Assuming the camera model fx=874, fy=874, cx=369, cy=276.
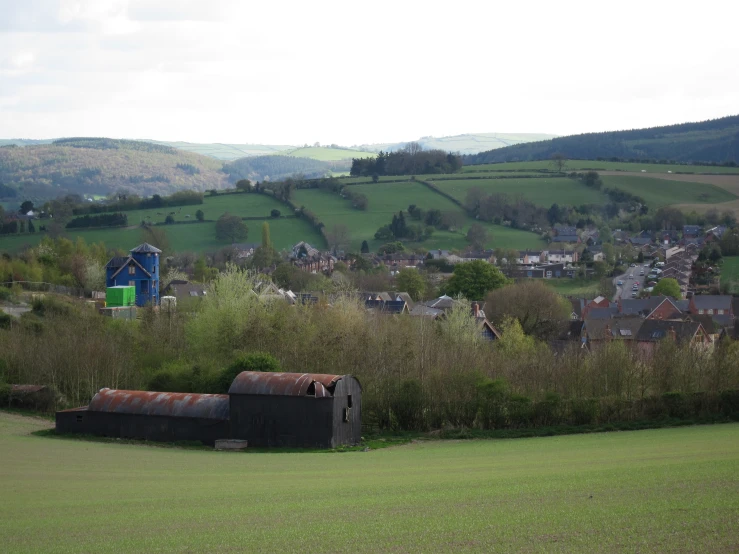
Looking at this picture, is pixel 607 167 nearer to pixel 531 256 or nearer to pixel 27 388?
pixel 531 256

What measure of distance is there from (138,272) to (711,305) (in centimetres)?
5056

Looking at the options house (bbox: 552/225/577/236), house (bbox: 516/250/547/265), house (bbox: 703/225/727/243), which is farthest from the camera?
house (bbox: 552/225/577/236)

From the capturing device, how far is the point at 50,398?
40.6 meters

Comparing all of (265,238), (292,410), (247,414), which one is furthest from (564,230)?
(247,414)

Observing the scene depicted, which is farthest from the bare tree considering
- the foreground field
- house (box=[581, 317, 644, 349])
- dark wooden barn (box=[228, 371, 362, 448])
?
the foreground field

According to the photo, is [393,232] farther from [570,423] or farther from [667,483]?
[667,483]

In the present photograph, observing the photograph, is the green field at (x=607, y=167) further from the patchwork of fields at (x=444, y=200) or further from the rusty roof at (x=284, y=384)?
the rusty roof at (x=284, y=384)

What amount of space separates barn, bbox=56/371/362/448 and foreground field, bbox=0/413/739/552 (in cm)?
533

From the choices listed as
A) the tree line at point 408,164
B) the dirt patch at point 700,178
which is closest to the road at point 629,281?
the dirt patch at point 700,178

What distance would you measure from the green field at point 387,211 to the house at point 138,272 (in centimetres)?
5040

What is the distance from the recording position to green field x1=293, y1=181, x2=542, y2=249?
4921 inches

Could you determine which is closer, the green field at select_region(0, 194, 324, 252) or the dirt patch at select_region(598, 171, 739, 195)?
the green field at select_region(0, 194, 324, 252)

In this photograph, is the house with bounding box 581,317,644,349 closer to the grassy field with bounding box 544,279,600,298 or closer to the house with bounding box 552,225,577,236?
the grassy field with bounding box 544,279,600,298

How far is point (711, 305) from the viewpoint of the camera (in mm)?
78000
